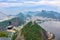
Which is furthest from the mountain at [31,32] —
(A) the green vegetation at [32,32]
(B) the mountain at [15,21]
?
(B) the mountain at [15,21]

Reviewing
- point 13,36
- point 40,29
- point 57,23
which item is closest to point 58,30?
point 57,23


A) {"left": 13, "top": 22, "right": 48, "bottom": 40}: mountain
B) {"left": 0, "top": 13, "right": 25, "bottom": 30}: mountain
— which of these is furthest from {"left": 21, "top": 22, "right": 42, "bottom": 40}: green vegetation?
{"left": 0, "top": 13, "right": 25, "bottom": 30}: mountain

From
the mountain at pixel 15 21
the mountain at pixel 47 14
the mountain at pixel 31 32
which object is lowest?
the mountain at pixel 31 32

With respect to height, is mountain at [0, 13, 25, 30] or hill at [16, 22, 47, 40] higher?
mountain at [0, 13, 25, 30]

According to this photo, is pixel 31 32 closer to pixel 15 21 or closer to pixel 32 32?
pixel 32 32

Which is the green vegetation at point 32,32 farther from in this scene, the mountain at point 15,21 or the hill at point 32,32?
the mountain at point 15,21

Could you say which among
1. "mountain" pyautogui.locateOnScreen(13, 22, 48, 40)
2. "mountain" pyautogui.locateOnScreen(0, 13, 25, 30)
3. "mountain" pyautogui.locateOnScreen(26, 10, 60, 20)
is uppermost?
"mountain" pyautogui.locateOnScreen(26, 10, 60, 20)

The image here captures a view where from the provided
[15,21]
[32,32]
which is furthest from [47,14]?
[15,21]

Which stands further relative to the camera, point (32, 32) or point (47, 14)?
point (47, 14)

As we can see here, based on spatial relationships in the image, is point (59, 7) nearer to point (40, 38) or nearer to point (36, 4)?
point (36, 4)

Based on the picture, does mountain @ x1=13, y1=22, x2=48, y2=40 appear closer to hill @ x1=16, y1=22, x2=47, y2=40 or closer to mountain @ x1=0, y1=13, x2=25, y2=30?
hill @ x1=16, y1=22, x2=47, y2=40

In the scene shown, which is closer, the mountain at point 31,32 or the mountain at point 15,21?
the mountain at point 31,32
